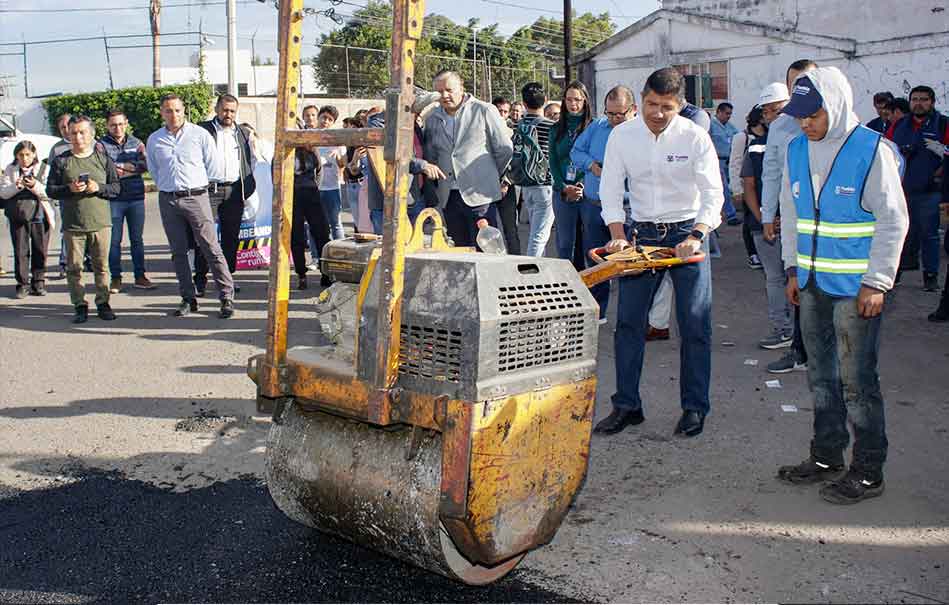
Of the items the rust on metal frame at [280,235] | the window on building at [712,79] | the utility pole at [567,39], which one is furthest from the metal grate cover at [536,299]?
the utility pole at [567,39]

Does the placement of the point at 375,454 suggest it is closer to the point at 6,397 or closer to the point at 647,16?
the point at 6,397

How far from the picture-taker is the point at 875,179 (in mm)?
4230

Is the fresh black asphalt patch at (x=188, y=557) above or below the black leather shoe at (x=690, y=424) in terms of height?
below

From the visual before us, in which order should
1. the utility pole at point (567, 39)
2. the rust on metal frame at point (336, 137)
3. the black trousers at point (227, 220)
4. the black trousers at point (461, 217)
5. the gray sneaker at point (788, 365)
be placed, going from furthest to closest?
the utility pole at point (567, 39) < the black trousers at point (227, 220) < the black trousers at point (461, 217) < the gray sneaker at point (788, 365) < the rust on metal frame at point (336, 137)

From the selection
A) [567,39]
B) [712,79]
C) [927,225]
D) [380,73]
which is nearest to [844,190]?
[927,225]

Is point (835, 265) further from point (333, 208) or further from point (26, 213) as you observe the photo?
point (26, 213)

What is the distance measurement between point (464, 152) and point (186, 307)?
3.45m

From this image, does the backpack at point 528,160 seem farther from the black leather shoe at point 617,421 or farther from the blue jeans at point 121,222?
the blue jeans at point 121,222

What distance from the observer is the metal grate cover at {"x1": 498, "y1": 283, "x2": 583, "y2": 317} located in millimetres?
3379

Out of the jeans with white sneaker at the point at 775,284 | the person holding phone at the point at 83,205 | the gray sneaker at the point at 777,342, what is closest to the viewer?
the jeans with white sneaker at the point at 775,284

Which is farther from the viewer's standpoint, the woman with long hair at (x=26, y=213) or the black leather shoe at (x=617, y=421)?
the woman with long hair at (x=26, y=213)

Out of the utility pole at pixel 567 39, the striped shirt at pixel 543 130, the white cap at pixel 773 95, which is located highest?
the utility pole at pixel 567 39

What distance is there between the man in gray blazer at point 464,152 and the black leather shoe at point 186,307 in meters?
3.04

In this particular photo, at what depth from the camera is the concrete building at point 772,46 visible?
19172 millimetres
